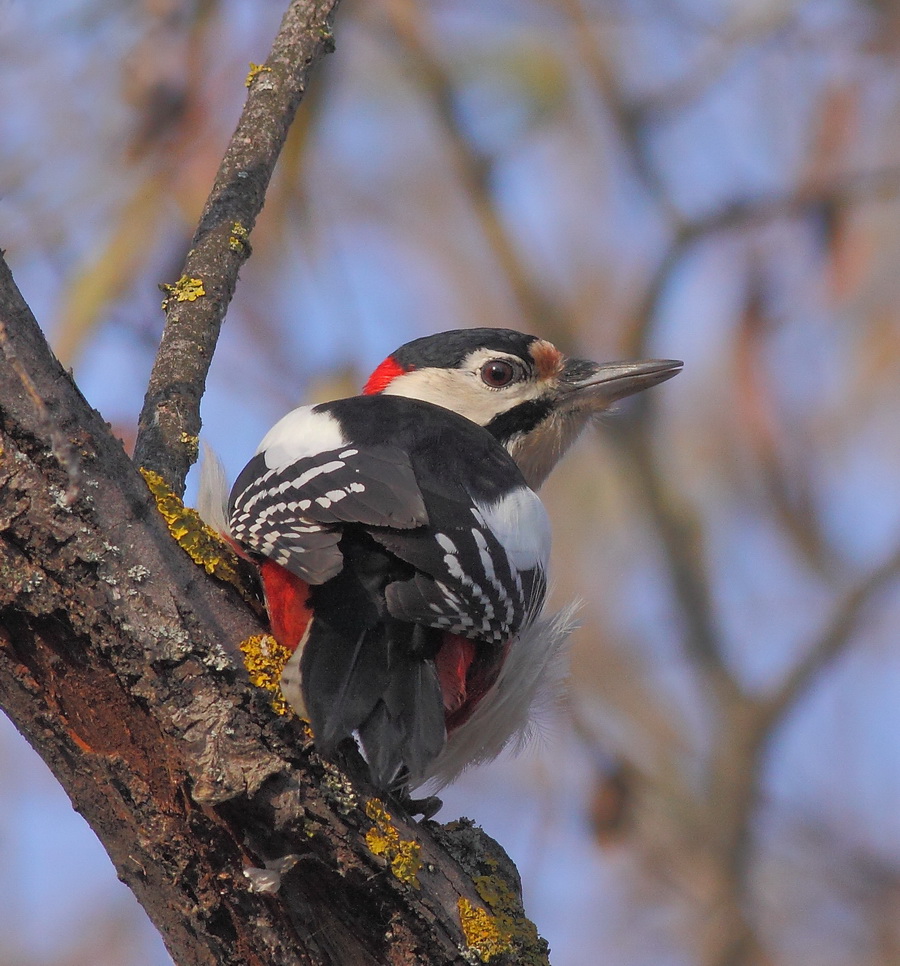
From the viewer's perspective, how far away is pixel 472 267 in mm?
9984

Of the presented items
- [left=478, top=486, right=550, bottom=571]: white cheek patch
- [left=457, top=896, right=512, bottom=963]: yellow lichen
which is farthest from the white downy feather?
[left=457, top=896, right=512, bottom=963]: yellow lichen

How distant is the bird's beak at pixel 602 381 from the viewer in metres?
4.33

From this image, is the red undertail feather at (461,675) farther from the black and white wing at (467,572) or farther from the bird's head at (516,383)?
the bird's head at (516,383)

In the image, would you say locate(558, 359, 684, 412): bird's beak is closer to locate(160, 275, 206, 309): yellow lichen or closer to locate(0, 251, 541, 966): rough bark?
locate(160, 275, 206, 309): yellow lichen

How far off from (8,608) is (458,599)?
33.1 inches

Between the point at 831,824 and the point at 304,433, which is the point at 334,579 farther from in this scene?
the point at 831,824

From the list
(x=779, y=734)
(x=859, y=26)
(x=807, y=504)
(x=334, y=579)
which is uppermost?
(x=859, y=26)

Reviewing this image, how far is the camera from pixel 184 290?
10.2 feet

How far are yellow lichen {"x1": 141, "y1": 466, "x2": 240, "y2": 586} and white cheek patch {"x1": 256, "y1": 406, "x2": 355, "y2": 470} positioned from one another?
1.58 feet

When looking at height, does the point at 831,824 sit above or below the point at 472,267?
below

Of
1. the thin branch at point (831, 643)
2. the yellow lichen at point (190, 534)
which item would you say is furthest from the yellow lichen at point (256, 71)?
the thin branch at point (831, 643)

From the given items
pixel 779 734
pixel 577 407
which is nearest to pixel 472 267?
pixel 779 734

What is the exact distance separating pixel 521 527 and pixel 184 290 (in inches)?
42.9

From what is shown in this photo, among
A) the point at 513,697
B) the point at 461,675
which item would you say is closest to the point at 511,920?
the point at 461,675
